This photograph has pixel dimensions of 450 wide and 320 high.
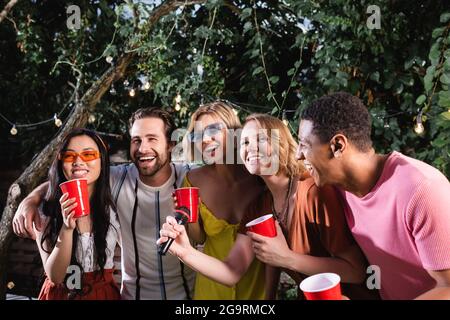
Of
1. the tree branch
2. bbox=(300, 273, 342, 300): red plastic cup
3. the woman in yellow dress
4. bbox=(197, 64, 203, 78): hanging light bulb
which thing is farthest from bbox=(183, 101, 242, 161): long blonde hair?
the tree branch

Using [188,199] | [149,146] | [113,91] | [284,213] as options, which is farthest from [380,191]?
[113,91]

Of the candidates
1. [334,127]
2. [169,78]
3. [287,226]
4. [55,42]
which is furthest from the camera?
[55,42]

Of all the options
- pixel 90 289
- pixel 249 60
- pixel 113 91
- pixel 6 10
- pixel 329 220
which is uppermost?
pixel 6 10

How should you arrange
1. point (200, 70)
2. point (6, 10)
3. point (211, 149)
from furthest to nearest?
1. point (6, 10)
2. point (200, 70)
3. point (211, 149)

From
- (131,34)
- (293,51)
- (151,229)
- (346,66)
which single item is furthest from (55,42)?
(151,229)

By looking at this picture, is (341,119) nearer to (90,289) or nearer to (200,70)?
(90,289)

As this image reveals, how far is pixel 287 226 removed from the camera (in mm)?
1381

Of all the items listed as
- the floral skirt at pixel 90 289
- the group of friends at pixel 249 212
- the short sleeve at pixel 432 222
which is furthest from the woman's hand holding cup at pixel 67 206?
the short sleeve at pixel 432 222

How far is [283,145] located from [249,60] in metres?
1.95

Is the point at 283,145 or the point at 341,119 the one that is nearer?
the point at 341,119

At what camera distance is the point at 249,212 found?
1.45 metres

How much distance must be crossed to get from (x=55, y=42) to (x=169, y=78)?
1121mm

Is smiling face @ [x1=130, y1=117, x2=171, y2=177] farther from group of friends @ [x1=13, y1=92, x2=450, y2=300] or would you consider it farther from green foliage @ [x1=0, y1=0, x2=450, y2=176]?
green foliage @ [x1=0, y1=0, x2=450, y2=176]
